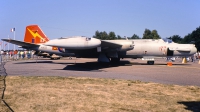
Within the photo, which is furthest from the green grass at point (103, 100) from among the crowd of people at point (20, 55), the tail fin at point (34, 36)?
the crowd of people at point (20, 55)

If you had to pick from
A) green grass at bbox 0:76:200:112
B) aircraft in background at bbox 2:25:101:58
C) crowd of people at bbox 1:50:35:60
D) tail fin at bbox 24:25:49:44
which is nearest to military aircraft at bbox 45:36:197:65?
aircraft in background at bbox 2:25:101:58

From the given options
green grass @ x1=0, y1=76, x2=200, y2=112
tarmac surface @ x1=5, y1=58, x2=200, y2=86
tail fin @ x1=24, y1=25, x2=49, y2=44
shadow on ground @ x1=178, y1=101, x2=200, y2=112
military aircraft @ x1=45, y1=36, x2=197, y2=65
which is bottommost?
shadow on ground @ x1=178, y1=101, x2=200, y2=112

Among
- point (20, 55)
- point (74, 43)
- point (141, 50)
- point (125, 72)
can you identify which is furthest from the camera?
point (20, 55)

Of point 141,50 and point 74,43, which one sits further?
point 141,50

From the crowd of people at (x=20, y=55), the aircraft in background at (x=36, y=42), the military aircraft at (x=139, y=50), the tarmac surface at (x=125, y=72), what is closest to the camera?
the tarmac surface at (x=125, y=72)

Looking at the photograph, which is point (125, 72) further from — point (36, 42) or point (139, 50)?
point (36, 42)

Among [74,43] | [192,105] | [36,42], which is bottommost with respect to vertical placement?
[192,105]

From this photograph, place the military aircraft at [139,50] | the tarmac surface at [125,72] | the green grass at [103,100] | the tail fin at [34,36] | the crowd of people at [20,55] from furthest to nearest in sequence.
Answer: the crowd of people at [20,55] → the tail fin at [34,36] → the military aircraft at [139,50] → the tarmac surface at [125,72] → the green grass at [103,100]

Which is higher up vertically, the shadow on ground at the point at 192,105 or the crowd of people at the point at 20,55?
the crowd of people at the point at 20,55

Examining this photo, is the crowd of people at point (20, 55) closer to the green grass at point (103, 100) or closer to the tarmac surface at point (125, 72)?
the tarmac surface at point (125, 72)

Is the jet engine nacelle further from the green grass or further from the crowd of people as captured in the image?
the crowd of people

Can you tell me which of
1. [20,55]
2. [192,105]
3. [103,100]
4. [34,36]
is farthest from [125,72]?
[20,55]

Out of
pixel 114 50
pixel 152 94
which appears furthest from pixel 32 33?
pixel 152 94

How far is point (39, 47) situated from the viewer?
20125mm
